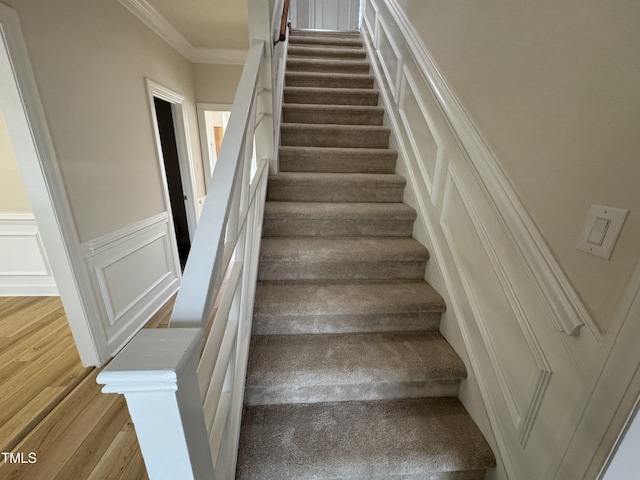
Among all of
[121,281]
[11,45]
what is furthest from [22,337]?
[11,45]

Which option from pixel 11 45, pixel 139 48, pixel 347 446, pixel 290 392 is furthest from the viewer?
pixel 139 48

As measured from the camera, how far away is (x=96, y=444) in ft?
4.44

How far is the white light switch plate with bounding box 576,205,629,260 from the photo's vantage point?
60cm

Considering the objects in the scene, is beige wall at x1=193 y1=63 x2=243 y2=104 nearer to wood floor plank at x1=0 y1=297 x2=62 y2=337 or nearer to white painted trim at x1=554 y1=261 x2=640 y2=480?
wood floor plank at x1=0 y1=297 x2=62 y2=337

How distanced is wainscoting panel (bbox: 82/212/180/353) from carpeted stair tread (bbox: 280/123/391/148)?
1487 mm

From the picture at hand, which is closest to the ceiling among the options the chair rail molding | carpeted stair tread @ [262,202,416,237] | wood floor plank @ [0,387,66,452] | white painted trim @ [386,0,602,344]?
the chair rail molding

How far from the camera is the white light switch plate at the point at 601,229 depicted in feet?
1.96

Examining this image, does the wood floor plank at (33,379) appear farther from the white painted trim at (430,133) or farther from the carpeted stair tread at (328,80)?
the carpeted stair tread at (328,80)

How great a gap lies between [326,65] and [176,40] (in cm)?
163

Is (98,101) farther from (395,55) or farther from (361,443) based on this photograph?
(361,443)

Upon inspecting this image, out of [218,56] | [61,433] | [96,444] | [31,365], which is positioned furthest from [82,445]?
[218,56]

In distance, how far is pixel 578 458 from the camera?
0.67 meters

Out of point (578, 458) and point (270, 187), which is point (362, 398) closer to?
point (578, 458)

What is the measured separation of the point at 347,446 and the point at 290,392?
291 mm
